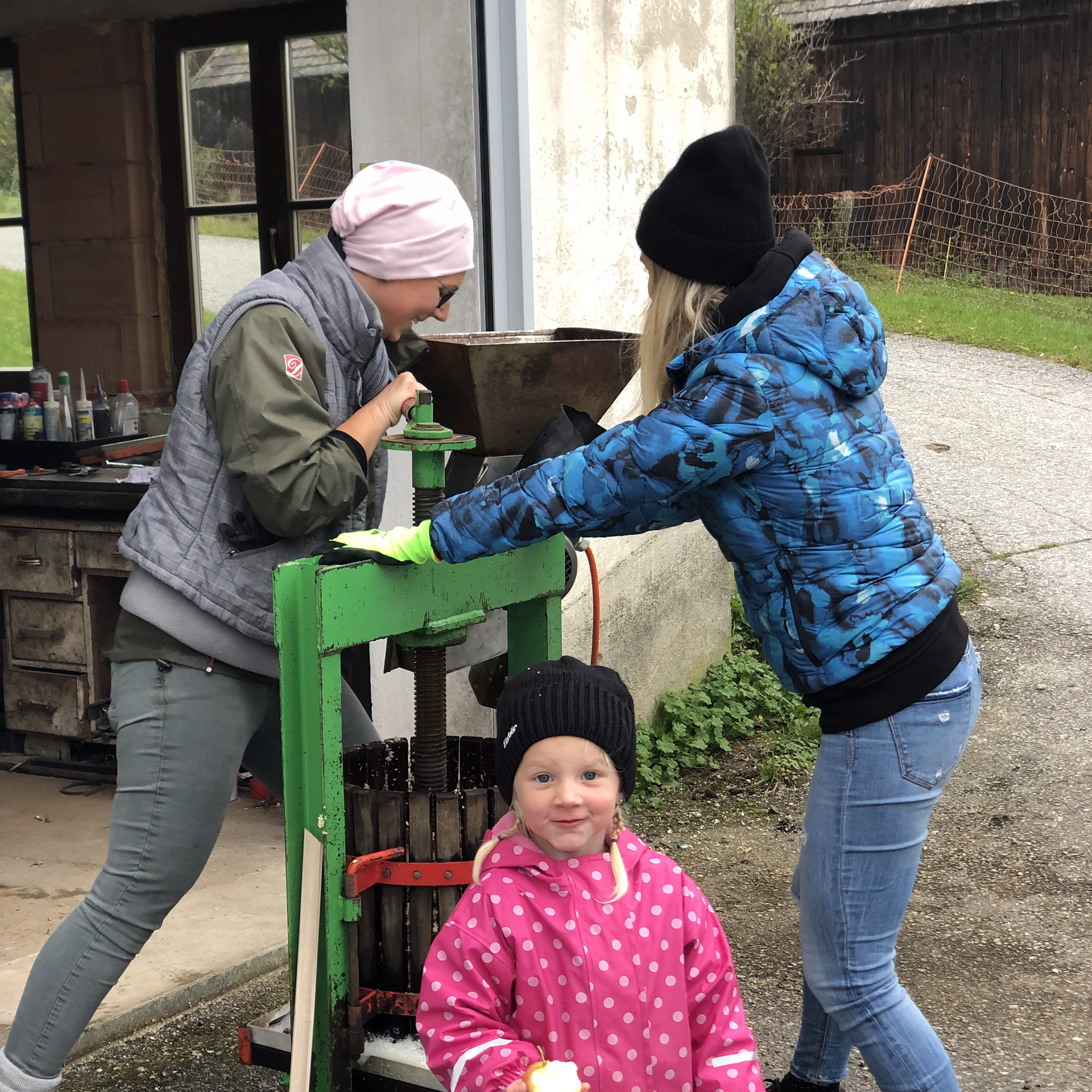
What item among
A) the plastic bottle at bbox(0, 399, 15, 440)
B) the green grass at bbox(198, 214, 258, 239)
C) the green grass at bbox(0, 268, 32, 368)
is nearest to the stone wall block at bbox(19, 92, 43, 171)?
the green grass at bbox(0, 268, 32, 368)

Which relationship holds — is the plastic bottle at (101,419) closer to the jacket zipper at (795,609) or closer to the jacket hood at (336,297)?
the jacket hood at (336,297)

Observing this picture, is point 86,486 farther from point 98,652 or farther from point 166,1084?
point 166,1084

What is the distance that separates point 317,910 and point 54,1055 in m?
0.56

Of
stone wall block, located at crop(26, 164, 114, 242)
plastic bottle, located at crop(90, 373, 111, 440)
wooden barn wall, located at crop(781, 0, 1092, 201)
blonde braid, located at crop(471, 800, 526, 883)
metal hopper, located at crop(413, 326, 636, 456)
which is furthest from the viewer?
wooden barn wall, located at crop(781, 0, 1092, 201)

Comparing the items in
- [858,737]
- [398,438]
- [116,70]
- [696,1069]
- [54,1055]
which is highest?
[116,70]

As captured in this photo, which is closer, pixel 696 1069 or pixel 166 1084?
pixel 696 1069

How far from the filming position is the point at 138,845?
2.28 m

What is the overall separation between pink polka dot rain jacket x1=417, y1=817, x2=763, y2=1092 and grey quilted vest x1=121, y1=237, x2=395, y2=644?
2.31 ft

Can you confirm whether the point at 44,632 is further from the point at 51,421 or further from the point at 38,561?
the point at 51,421

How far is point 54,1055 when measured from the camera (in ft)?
7.46

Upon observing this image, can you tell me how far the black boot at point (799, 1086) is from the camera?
2.60 metres

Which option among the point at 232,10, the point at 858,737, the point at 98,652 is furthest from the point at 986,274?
the point at 858,737

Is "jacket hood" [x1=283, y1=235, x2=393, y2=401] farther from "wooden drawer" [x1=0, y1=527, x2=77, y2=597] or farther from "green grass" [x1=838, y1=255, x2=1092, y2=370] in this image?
"green grass" [x1=838, y1=255, x2=1092, y2=370]

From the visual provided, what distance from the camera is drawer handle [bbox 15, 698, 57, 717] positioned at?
4742 millimetres
